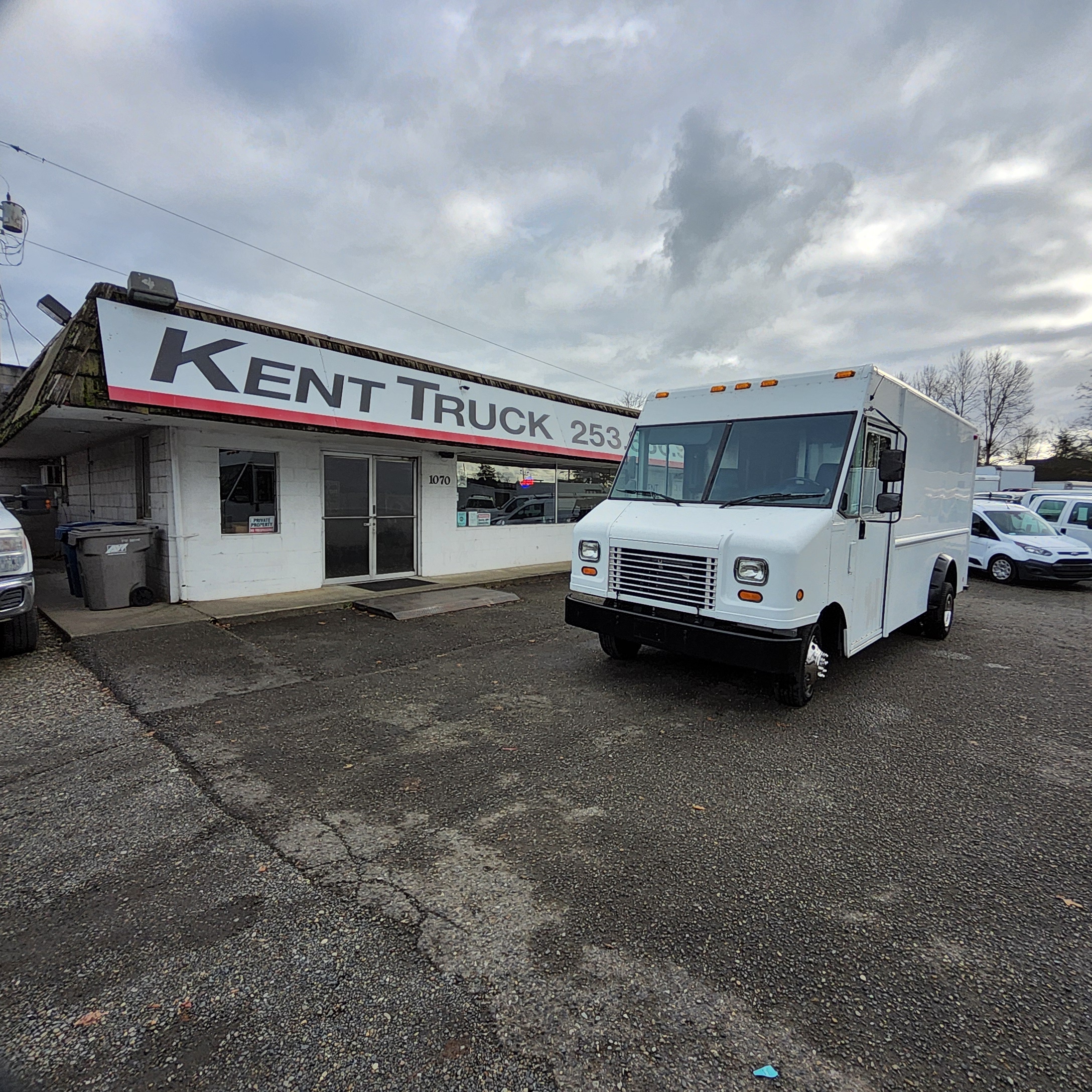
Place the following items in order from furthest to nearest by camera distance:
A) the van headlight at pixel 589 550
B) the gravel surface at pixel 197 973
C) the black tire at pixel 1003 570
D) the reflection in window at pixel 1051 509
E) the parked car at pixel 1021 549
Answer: the reflection in window at pixel 1051 509 → the black tire at pixel 1003 570 → the parked car at pixel 1021 549 → the van headlight at pixel 589 550 → the gravel surface at pixel 197 973

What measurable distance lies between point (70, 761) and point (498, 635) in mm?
4363

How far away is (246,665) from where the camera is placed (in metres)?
6.04

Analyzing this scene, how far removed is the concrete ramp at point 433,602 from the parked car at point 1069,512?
1326 centimetres

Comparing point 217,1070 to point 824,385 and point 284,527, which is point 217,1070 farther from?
point 284,527

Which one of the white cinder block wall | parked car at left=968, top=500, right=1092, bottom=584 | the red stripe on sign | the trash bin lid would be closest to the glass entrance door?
the white cinder block wall

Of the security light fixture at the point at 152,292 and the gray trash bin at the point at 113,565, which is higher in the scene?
the security light fixture at the point at 152,292

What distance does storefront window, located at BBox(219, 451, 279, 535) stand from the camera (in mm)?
8891

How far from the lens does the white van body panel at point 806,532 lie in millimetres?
4582

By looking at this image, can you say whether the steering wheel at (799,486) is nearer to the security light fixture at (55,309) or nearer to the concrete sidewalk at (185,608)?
the concrete sidewalk at (185,608)

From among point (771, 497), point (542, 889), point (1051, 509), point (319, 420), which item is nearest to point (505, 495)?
point (319, 420)

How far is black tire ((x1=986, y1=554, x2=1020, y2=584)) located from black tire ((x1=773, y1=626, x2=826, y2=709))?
10.9 meters

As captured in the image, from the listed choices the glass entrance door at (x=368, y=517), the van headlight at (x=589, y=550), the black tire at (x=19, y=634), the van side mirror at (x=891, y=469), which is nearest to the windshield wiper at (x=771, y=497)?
the van side mirror at (x=891, y=469)

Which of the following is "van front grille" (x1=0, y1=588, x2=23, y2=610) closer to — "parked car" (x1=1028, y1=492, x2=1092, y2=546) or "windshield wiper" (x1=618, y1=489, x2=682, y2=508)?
"windshield wiper" (x1=618, y1=489, x2=682, y2=508)

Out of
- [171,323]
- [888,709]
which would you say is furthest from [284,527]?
[888,709]
